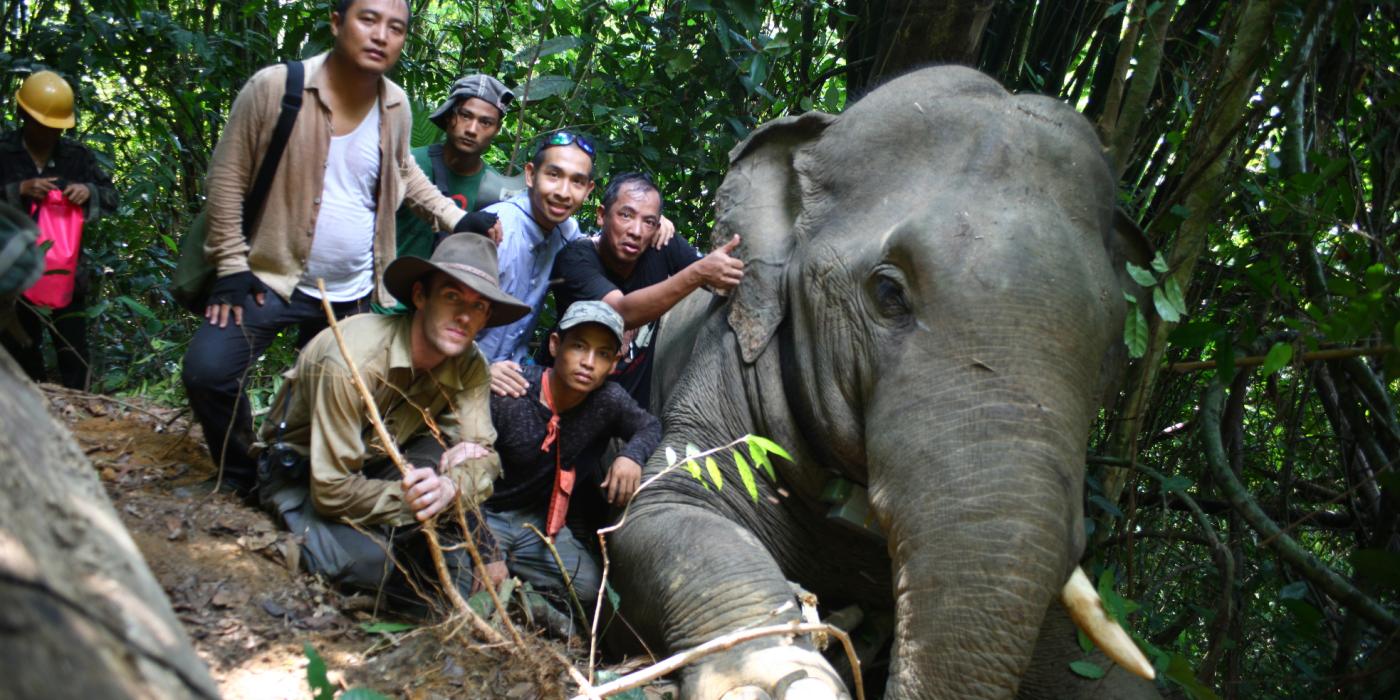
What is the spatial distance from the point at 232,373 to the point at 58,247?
2351 mm

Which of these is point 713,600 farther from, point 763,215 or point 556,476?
point 763,215

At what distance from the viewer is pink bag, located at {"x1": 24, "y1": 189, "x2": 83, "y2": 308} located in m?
6.07

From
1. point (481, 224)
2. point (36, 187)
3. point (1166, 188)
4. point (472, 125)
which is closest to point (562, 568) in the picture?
point (481, 224)

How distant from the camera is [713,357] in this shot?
4855 mm

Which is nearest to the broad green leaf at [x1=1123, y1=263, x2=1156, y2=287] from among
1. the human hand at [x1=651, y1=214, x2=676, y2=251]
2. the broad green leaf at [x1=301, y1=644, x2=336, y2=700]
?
the human hand at [x1=651, y1=214, x2=676, y2=251]

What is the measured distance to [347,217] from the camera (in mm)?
4797

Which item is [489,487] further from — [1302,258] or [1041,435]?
→ [1302,258]

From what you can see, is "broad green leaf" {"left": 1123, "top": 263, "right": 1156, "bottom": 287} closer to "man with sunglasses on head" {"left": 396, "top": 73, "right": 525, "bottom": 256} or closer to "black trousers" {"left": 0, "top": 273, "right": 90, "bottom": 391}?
"man with sunglasses on head" {"left": 396, "top": 73, "right": 525, "bottom": 256}

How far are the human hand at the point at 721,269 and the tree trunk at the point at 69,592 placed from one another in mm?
3110

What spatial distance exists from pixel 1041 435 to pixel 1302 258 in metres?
1.89

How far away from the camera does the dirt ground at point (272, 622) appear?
140 inches

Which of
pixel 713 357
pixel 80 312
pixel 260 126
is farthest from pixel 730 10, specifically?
pixel 80 312

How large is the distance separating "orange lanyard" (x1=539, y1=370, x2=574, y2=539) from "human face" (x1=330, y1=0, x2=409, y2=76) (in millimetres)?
1332

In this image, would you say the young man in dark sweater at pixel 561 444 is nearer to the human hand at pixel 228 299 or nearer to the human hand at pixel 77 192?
the human hand at pixel 228 299
